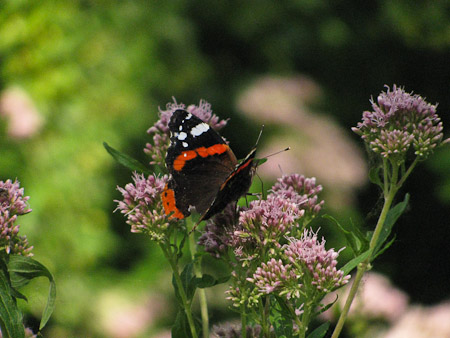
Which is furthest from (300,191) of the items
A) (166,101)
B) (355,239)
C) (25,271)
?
(166,101)

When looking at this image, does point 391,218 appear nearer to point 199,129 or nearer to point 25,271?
point 199,129

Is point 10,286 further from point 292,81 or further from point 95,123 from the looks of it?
point 292,81

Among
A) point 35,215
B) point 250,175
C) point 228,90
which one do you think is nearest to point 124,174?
point 35,215

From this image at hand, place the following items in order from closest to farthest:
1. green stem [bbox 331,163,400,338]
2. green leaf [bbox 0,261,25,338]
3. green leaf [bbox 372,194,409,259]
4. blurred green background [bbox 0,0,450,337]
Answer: green leaf [bbox 0,261,25,338] < green stem [bbox 331,163,400,338] < green leaf [bbox 372,194,409,259] < blurred green background [bbox 0,0,450,337]

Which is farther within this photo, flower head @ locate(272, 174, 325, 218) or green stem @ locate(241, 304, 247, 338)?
flower head @ locate(272, 174, 325, 218)

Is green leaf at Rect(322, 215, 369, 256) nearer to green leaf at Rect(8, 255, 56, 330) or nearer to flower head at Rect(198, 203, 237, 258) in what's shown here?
flower head at Rect(198, 203, 237, 258)

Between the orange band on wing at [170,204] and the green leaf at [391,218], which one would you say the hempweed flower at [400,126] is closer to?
the green leaf at [391,218]

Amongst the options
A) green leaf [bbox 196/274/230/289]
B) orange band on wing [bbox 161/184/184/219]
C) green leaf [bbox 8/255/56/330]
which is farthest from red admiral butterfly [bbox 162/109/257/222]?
green leaf [bbox 8/255/56/330]
